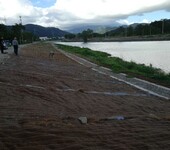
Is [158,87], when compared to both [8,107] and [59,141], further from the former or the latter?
[59,141]

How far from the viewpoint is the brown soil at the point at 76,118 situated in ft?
21.6

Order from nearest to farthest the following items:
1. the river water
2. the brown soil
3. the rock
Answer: the brown soil, the rock, the river water

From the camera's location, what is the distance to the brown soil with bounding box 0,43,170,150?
6590 millimetres

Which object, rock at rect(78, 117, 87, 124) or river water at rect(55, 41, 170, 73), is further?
river water at rect(55, 41, 170, 73)

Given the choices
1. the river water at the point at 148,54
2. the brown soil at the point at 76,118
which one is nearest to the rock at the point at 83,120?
the brown soil at the point at 76,118

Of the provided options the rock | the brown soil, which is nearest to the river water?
the brown soil

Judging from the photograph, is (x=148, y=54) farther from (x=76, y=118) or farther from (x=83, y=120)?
(x=83, y=120)

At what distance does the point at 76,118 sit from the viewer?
27.4 feet

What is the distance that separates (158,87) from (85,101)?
5361mm

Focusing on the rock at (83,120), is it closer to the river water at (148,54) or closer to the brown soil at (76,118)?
the brown soil at (76,118)

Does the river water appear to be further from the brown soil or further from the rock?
the rock

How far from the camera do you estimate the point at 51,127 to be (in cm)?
738

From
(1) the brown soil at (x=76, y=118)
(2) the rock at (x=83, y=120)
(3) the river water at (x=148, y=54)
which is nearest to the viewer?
(1) the brown soil at (x=76, y=118)

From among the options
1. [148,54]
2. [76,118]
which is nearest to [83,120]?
[76,118]
